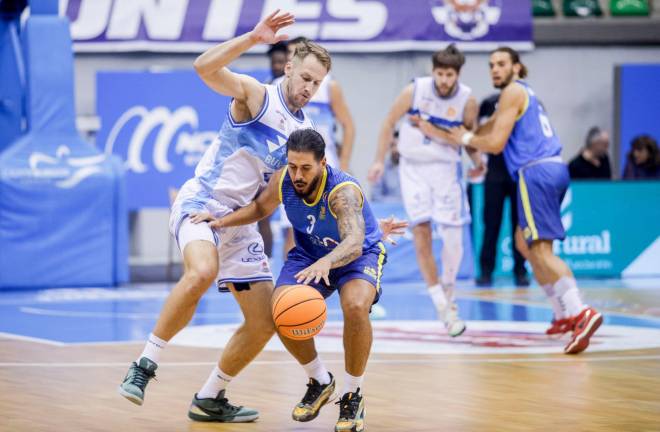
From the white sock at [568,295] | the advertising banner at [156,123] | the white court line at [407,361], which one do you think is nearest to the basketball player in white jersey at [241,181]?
the white court line at [407,361]

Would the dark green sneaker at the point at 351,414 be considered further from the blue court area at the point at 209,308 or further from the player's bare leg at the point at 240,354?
the blue court area at the point at 209,308

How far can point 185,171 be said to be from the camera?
1631cm

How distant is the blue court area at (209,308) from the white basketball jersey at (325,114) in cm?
156

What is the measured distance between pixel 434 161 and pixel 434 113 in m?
0.41

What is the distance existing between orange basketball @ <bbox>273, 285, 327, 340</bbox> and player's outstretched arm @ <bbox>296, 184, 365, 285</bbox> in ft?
0.25

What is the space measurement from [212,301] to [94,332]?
2.86 m

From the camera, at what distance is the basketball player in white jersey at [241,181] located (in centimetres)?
608

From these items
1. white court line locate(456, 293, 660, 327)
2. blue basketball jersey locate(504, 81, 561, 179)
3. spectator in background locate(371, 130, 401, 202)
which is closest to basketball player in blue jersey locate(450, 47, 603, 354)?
blue basketball jersey locate(504, 81, 561, 179)

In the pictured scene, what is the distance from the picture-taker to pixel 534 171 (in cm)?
924

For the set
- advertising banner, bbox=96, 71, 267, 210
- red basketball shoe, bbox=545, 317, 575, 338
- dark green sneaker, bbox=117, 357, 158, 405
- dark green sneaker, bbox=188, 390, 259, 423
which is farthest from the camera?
advertising banner, bbox=96, 71, 267, 210

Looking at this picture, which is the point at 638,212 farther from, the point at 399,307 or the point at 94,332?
the point at 94,332

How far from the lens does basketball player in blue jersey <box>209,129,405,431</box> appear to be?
229 inches

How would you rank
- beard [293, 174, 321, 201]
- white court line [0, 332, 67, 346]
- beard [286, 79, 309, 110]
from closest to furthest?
beard [293, 174, 321, 201], beard [286, 79, 309, 110], white court line [0, 332, 67, 346]

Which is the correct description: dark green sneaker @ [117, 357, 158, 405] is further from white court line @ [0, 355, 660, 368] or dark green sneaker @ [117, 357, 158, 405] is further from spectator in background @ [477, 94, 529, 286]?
spectator in background @ [477, 94, 529, 286]
